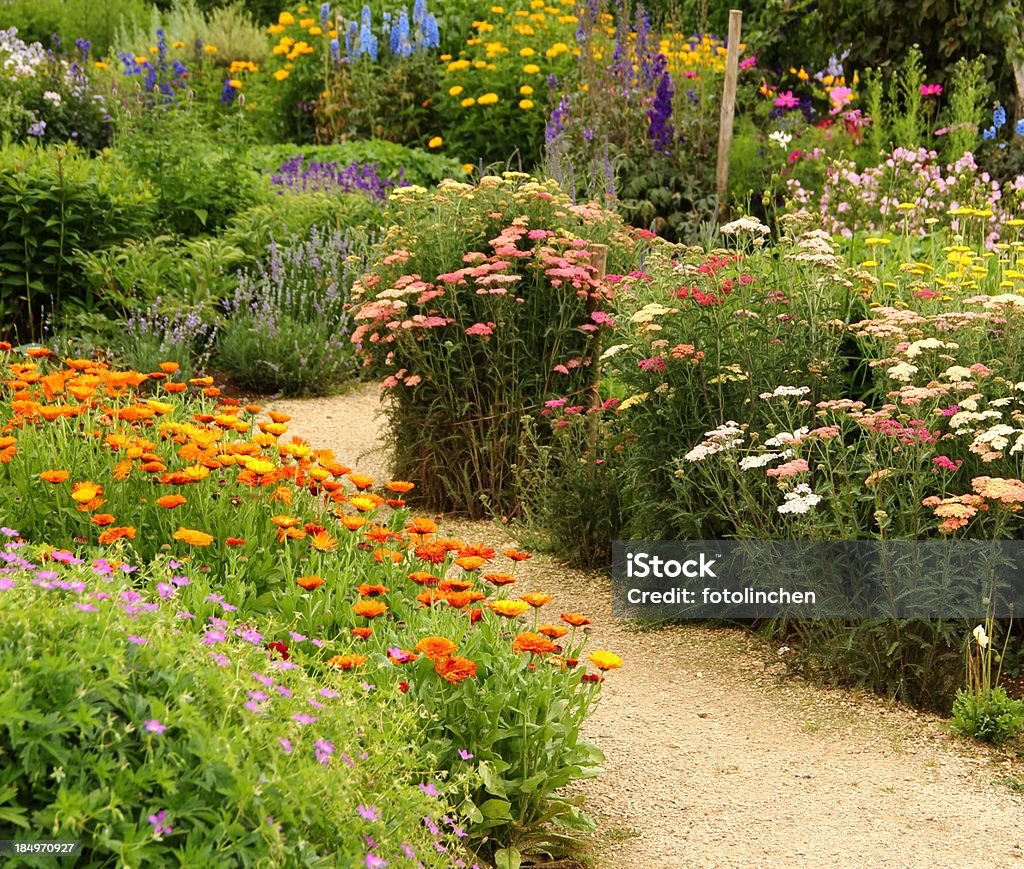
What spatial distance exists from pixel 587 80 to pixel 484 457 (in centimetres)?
573

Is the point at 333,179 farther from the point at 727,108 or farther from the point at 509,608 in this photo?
the point at 509,608

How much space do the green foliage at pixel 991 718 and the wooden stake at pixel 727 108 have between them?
639cm

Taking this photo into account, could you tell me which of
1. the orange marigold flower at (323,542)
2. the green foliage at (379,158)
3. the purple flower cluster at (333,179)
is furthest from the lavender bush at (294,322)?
the orange marigold flower at (323,542)

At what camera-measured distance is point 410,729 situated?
2.61m

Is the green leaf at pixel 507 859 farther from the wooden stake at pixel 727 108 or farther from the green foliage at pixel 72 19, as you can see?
the green foliage at pixel 72 19

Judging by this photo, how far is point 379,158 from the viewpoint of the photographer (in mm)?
11164

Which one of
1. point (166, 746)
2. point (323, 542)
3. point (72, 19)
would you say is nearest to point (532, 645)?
point (323, 542)

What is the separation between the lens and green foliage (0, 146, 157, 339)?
7.67 metres

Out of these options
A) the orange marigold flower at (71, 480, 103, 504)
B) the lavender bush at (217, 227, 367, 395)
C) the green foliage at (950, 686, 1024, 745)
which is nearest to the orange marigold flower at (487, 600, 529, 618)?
the orange marigold flower at (71, 480, 103, 504)

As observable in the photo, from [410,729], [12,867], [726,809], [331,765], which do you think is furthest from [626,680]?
[12,867]

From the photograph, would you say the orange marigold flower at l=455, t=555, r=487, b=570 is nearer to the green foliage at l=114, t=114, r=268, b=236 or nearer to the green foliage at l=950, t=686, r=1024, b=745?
the green foliage at l=950, t=686, r=1024, b=745

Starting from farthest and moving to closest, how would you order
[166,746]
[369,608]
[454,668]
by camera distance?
[369,608] < [454,668] < [166,746]

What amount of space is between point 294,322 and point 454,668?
5674 millimetres

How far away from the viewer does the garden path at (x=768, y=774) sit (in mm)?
3125
